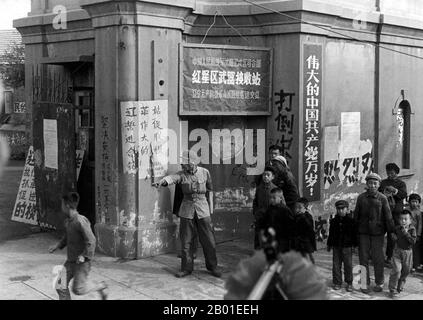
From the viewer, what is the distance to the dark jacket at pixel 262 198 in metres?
8.52

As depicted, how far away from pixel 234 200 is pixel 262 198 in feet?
7.13

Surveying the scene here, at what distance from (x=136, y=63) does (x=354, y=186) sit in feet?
16.3

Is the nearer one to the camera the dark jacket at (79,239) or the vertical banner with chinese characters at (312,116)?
the dark jacket at (79,239)

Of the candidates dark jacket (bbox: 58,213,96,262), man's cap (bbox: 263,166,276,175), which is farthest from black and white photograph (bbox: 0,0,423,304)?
dark jacket (bbox: 58,213,96,262)

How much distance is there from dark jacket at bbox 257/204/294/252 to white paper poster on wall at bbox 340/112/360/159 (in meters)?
3.93

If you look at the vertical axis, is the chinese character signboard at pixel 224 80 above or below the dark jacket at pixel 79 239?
above

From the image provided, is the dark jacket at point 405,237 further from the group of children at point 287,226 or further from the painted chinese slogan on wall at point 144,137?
the painted chinese slogan on wall at point 144,137

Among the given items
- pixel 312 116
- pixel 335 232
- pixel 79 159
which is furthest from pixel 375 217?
pixel 79 159

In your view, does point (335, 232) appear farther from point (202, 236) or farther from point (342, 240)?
point (202, 236)

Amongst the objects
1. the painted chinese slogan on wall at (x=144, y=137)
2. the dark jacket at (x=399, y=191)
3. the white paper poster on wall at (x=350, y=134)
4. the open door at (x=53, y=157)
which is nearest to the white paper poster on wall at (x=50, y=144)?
the open door at (x=53, y=157)

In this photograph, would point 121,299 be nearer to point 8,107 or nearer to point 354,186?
point 354,186

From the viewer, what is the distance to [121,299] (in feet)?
24.7

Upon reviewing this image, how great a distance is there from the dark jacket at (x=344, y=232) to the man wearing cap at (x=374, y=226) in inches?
8.6

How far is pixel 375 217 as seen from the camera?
8234mm
